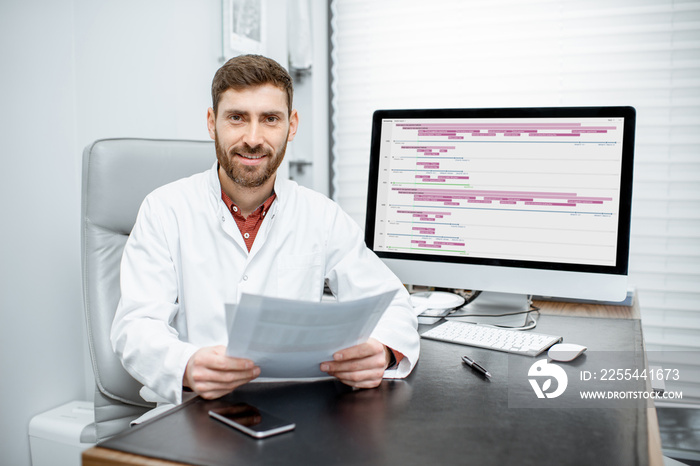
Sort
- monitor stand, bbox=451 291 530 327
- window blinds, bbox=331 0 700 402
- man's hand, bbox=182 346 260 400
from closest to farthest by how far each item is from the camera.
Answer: man's hand, bbox=182 346 260 400, monitor stand, bbox=451 291 530 327, window blinds, bbox=331 0 700 402

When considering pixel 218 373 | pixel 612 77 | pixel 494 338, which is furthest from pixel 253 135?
pixel 612 77

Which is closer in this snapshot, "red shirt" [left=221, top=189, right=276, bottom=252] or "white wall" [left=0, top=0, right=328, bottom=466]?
"red shirt" [left=221, top=189, right=276, bottom=252]

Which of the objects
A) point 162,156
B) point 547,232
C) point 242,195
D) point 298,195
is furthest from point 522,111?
point 162,156

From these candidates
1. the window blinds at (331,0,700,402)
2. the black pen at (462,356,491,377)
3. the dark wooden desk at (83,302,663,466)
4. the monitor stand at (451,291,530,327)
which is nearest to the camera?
the dark wooden desk at (83,302,663,466)

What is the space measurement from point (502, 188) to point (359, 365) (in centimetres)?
65

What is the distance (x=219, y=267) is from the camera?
1.13 metres

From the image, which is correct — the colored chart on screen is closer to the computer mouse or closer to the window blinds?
the computer mouse

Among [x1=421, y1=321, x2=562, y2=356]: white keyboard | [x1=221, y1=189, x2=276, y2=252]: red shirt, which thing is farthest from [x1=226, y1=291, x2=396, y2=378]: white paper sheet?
[x1=221, y1=189, x2=276, y2=252]: red shirt

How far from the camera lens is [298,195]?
4.18 ft

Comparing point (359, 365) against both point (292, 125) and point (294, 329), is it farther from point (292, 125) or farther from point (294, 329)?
point (292, 125)

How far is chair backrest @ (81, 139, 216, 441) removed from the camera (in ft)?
3.85

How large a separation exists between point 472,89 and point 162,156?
4.55 feet

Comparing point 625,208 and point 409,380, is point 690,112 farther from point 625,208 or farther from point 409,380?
point 409,380

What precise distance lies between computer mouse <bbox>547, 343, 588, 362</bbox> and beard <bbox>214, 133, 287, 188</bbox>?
2.16 feet
